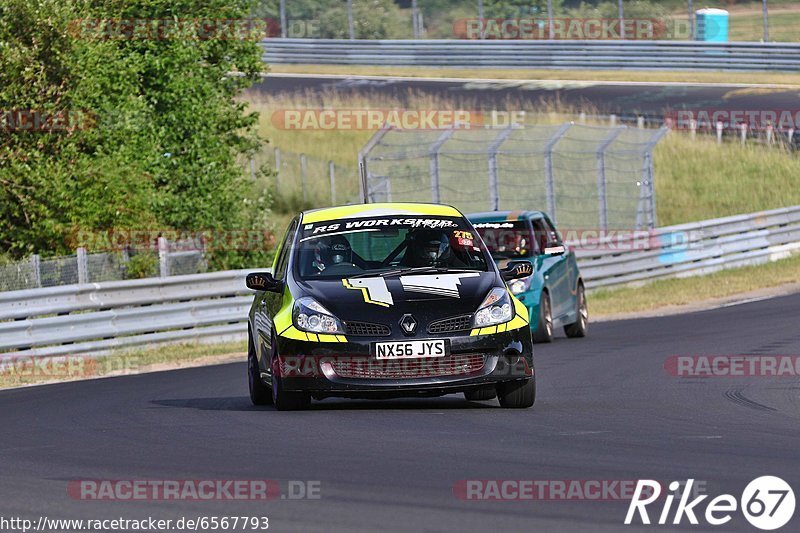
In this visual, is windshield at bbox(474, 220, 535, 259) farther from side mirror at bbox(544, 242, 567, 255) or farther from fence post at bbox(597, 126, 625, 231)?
fence post at bbox(597, 126, 625, 231)

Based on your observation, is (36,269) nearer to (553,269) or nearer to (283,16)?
(553,269)

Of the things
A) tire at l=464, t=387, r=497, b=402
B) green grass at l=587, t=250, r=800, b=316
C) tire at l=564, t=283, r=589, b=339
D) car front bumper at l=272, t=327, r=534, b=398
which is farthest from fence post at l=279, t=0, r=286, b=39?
car front bumper at l=272, t=327, r=534, b=398

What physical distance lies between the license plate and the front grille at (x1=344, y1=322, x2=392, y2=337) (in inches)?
2.9

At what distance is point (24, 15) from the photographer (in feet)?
73.3

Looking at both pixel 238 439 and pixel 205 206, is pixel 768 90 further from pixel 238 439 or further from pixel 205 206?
pixel 238 439

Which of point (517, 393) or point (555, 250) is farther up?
point (517, 393)

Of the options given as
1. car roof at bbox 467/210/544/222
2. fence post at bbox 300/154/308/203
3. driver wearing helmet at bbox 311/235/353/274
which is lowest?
fence post at bbox 300/154/308/203

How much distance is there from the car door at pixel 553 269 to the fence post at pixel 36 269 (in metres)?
6.15

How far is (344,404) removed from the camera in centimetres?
1138

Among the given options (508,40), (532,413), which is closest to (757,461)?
(532,413)

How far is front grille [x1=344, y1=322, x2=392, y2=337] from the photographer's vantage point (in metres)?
10.2

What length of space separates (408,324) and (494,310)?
0.66 m

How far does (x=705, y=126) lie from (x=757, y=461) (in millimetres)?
34023

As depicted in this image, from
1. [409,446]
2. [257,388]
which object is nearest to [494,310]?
[409,446]
